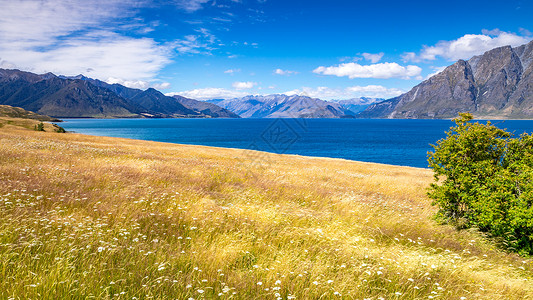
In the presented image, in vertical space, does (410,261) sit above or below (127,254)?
below

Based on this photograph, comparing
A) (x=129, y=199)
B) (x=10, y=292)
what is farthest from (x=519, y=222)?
(x=129, y=199)

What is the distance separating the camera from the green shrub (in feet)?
23.6

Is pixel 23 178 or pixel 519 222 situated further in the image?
pixel 23 178

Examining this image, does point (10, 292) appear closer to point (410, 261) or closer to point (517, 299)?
point (410, 261)

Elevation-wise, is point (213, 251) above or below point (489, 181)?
below

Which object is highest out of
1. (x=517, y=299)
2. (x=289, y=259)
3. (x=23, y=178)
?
(x=23, y=178)

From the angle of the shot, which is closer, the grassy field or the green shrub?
the grassy field

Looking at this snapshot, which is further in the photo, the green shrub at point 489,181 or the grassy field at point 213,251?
the green shrub at point 489,181

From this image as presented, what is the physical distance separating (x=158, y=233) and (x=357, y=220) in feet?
21.4

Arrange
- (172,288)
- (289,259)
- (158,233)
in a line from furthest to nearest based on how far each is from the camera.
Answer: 1. (158,233)
2. (289,259)
3. (172,288)

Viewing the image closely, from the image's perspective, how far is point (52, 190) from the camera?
8031mm

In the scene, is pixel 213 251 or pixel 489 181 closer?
pixel 213 251

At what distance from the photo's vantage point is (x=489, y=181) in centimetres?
807

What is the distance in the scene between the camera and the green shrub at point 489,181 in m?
7.18
